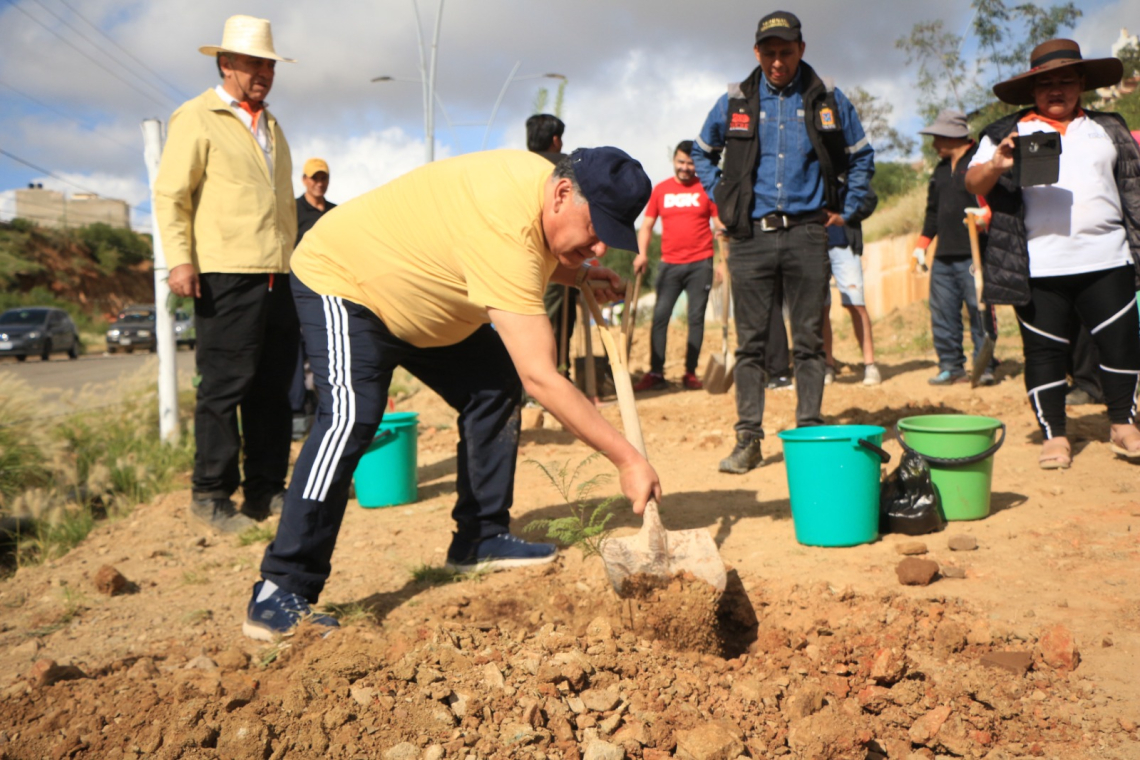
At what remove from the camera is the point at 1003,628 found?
2869 millimetres

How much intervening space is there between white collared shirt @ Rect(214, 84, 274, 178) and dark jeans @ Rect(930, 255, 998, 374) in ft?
17.8

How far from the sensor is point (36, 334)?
84.4 feet

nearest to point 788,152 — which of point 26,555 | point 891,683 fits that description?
point 891,683

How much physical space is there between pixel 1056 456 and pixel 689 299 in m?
4.23

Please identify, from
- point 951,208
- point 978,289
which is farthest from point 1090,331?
point 951,208

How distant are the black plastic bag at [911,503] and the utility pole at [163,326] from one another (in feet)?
14.8

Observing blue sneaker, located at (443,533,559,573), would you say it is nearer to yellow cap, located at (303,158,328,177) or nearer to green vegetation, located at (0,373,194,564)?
green vegetation, located at (0,373,194,564)

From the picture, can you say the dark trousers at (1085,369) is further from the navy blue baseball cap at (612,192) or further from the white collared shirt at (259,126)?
the white collared shirt at (259,126)

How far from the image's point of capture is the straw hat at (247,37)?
447cm

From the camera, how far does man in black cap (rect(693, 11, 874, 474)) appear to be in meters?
4.89

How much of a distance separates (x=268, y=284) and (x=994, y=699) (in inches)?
143

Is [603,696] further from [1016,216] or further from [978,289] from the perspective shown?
[978,289]

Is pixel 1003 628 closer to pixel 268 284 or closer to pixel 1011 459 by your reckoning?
pixel 1011 459

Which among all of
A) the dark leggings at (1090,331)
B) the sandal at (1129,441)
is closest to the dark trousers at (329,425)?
the dark leggings at (1090,331)
